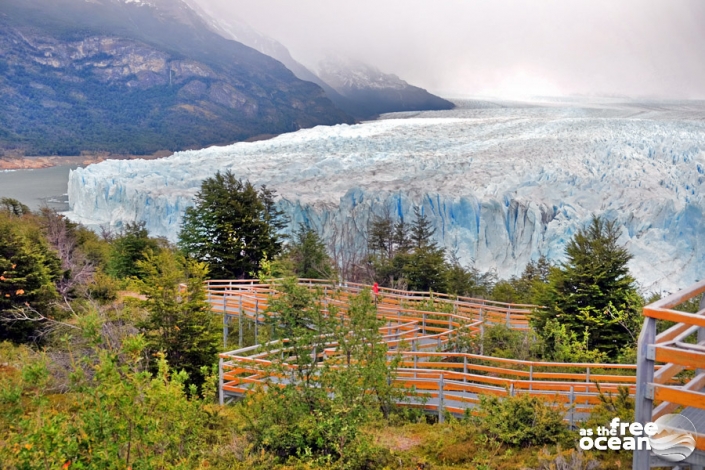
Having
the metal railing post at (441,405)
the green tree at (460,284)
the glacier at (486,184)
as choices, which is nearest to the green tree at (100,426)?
the metal railing post at (441,405)

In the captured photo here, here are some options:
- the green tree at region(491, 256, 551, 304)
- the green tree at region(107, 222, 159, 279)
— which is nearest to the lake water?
the green tree at region(107, 222, 159, 279)

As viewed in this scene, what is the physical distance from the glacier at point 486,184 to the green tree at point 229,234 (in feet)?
24.7

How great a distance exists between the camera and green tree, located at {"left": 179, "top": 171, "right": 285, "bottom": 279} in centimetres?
1769

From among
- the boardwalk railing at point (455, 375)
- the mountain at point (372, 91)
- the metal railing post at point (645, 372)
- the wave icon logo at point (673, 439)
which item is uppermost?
the mountain at point (372, 91)

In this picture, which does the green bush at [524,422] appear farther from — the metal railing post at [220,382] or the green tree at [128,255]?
the green tree at [128,255]

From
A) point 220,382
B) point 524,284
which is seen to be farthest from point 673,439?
point 524,284

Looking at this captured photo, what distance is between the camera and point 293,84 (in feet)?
244

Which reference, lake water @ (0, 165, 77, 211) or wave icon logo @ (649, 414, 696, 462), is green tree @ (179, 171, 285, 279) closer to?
wave icon logo @ (649, 414, 696, 462)

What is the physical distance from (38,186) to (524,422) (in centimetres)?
4922

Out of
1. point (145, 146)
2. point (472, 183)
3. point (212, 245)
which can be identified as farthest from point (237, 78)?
point (212, 245)

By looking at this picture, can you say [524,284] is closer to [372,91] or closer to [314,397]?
[314,397]

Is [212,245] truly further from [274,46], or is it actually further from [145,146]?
[274,46]

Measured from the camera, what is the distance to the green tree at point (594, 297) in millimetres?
9711

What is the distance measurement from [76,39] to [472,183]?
91.6m
